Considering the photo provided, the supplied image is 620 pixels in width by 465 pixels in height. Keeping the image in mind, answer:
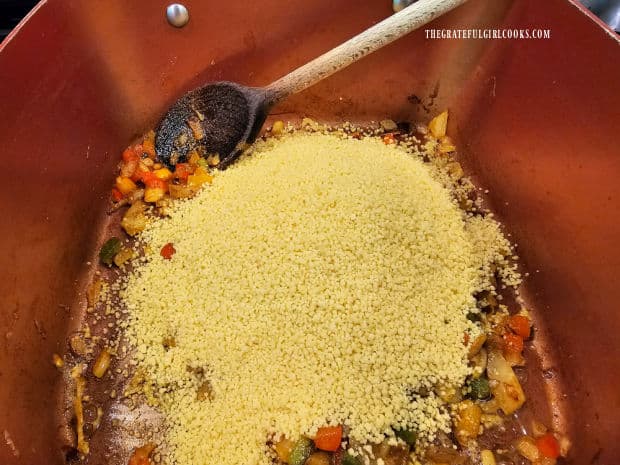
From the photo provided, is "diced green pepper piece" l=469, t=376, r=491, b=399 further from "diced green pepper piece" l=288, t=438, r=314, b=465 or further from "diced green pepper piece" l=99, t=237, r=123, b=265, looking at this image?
"diced green pepper piece" l=99, t=237, r=123, b=265

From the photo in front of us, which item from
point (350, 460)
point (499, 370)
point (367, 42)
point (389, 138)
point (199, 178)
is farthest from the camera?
point (389, 138)

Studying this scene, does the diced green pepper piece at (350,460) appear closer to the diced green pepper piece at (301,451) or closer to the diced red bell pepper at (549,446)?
the diced green pepper piece at (301,451)

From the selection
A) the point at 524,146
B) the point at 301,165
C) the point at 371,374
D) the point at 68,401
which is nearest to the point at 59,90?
the point at 301,165

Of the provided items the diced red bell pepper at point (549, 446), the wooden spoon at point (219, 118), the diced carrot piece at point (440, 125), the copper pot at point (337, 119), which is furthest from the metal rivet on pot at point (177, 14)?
the diced red bell pepper at point (549, 446)

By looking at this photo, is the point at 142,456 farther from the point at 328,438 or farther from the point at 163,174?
the point at 163,174

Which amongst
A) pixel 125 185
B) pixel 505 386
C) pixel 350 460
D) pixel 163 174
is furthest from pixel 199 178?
pixel 505 386

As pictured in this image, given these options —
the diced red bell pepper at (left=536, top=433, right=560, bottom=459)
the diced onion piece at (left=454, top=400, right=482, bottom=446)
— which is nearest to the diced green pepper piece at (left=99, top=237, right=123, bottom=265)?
the diced onion piece at (left=454, top=400, right=482, bottom=446)

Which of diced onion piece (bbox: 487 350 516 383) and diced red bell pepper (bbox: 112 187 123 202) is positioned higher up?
diced red bell pepper (bbox: 112 187 123 202)
